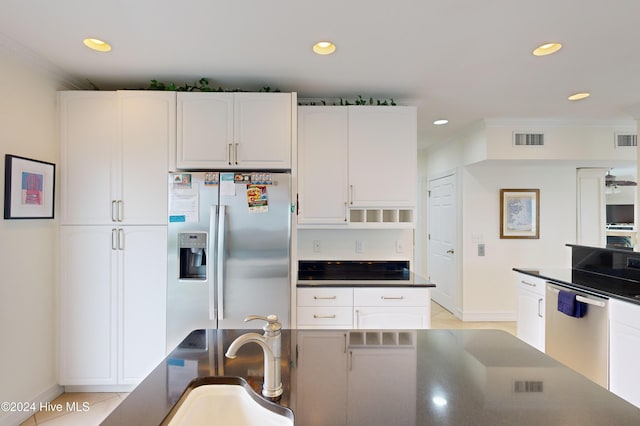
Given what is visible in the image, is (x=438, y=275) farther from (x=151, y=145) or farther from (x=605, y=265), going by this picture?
(x=151, y=145)

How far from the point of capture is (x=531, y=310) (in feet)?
9.86

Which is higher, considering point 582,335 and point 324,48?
point 324,48

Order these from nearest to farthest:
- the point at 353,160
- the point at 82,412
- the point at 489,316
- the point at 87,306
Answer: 1. the point at 82,412
2. the point at 87,306
3. the point at 353,160
4. the point at 489,316

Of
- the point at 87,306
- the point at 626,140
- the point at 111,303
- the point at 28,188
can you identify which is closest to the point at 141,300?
the point at 111,303

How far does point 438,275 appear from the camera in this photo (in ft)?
17.0

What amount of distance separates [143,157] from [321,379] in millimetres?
2279

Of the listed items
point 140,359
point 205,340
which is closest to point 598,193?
point 205,340

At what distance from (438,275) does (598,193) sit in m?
2.39

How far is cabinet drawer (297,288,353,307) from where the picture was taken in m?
2.69

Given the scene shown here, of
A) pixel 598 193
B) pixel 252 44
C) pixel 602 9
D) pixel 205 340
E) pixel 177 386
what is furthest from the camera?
pixel 598 193

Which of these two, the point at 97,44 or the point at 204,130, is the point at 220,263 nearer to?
the point at 204,130

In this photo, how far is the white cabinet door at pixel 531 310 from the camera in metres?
2.85

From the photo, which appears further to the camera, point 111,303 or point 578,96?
point 578,96

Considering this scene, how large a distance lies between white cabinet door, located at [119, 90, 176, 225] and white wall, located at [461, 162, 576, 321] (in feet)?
12.1
